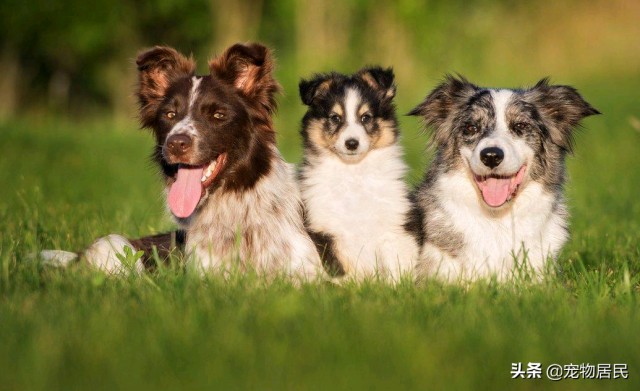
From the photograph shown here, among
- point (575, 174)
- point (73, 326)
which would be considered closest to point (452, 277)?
point (73, 326)

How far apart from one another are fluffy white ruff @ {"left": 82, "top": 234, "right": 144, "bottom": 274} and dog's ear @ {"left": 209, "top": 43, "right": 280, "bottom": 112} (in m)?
1.39

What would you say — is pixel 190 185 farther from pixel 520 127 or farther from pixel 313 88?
pixel 520 127

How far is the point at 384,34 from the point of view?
2722cm

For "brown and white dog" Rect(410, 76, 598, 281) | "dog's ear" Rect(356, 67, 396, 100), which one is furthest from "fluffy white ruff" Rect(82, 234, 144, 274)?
"dog's ear" Rect(356, 67, 396, 100)

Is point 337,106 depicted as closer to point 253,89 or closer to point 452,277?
point 253,89

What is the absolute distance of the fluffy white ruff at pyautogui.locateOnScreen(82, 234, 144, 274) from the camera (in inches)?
236

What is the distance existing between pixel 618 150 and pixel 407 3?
11983 mm

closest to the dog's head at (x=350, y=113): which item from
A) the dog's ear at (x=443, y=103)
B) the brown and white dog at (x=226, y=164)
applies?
the dog's ear at (x=443, y=103)

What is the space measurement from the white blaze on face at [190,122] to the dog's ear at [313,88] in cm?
126

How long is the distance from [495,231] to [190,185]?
7.12 feet

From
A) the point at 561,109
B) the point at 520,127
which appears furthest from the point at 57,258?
the point at 561,109

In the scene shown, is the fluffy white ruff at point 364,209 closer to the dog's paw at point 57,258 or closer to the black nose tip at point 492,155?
the black nose tip at point 492,155

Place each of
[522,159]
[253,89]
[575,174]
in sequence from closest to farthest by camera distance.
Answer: [522,159], [253,89], [575,174]

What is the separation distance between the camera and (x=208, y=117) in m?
5.86
